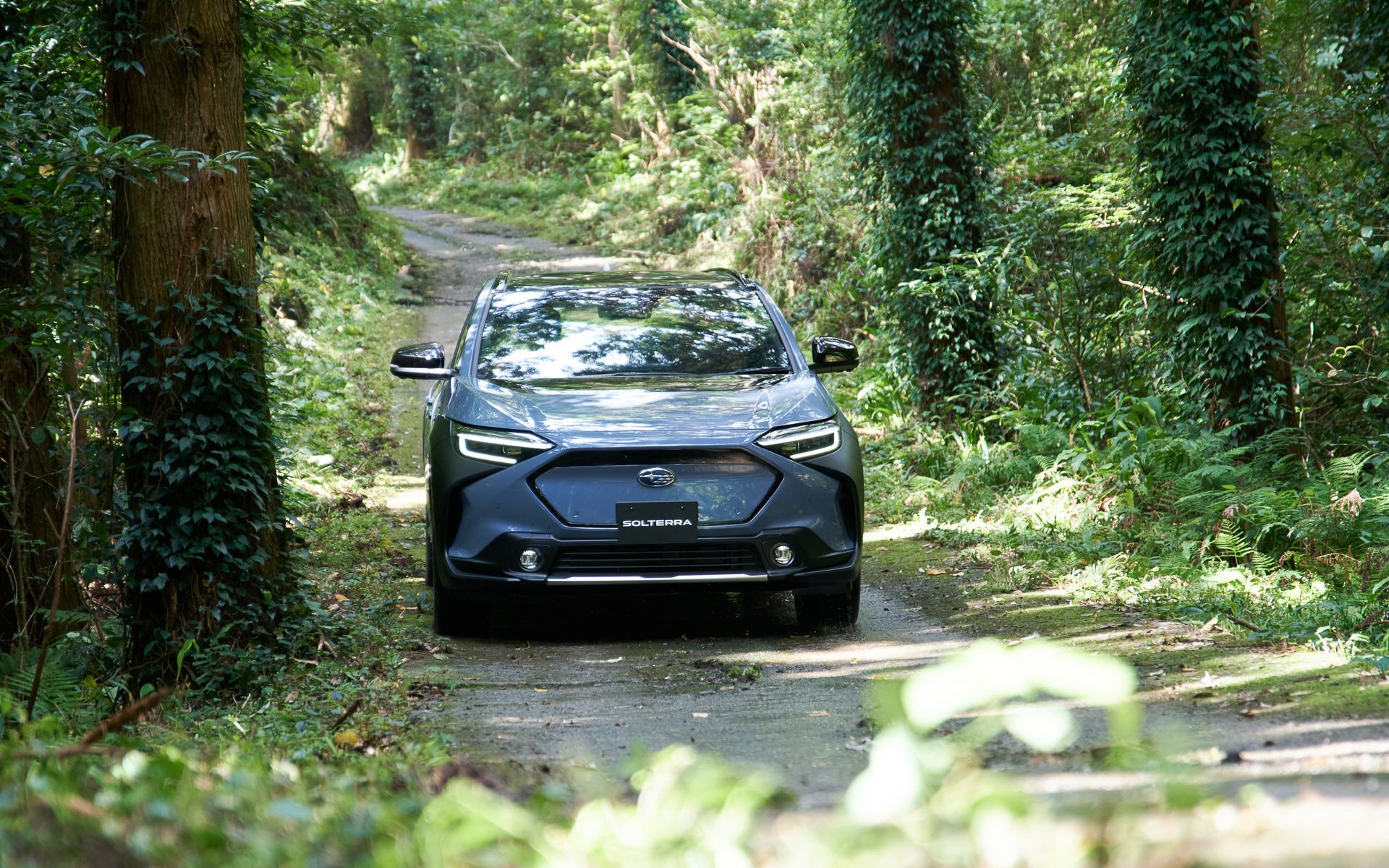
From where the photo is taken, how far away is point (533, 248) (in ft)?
90.3

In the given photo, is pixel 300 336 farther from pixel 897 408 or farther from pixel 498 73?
pixel 498 73

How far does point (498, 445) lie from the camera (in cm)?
544

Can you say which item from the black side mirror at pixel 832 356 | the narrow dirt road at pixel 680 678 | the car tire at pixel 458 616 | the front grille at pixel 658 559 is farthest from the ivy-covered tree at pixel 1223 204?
the car tire at pixel 458 616

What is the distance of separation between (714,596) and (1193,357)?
14.1 feet

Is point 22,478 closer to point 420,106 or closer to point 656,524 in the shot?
point 656,524

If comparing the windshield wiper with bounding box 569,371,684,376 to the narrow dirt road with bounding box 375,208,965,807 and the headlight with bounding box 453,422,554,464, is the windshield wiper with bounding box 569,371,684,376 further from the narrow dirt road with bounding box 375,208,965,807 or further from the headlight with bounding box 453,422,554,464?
the narrow dirt road with bounding box 375,208,965,807

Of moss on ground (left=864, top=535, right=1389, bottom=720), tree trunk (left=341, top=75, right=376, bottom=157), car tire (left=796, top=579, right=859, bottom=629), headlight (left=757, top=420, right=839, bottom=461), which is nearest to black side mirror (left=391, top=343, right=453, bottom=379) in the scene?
headlight (left=757, top=420, right=839, bottom=461)

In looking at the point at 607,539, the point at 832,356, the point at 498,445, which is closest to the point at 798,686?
the point at 607,539

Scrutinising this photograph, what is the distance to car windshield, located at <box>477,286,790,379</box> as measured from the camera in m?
6.31

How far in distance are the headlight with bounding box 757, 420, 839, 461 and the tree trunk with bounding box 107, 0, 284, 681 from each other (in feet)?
7.80

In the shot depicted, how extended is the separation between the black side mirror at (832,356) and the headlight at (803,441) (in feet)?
3.10

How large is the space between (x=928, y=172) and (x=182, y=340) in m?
7.94

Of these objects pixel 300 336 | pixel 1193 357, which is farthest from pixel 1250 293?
pixel 300 336

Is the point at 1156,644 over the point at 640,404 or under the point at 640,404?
under
